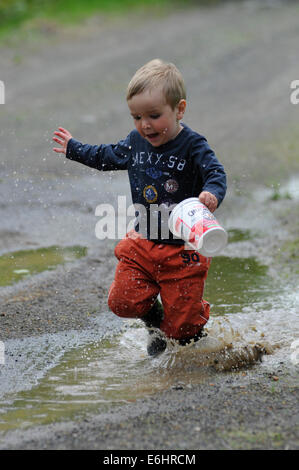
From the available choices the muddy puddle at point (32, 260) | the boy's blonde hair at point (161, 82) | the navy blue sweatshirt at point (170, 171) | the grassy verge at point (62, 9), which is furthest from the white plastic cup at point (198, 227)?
the grassy verge at point (62, 9)

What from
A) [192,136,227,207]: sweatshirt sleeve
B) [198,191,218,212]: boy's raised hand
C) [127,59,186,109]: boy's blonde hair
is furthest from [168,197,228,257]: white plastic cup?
[127,59,186,109]: boy's blonde hair

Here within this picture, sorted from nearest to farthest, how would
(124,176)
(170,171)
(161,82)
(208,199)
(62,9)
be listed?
(208,199)
(161,82)
(170,171)
(124,176)
(62,9)

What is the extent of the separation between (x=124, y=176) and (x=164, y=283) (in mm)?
4181

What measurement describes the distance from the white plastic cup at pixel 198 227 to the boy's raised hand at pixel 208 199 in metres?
0.03

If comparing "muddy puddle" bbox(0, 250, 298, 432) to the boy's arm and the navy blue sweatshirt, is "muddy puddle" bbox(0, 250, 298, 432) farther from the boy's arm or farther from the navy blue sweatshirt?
the boy's arm

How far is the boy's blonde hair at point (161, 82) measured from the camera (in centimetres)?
359

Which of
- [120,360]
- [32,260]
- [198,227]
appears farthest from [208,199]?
[32,260]

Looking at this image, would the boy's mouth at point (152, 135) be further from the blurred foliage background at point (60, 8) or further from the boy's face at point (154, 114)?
the blurred foliage background at point (60, 8)

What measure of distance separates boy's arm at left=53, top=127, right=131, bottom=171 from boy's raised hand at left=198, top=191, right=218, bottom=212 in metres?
0.62

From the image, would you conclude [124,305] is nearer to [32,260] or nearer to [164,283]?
[164,283]

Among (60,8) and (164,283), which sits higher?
(60,8)

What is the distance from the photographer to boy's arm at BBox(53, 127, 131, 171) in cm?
395

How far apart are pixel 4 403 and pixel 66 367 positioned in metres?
0.57

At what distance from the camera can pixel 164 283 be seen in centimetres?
383
